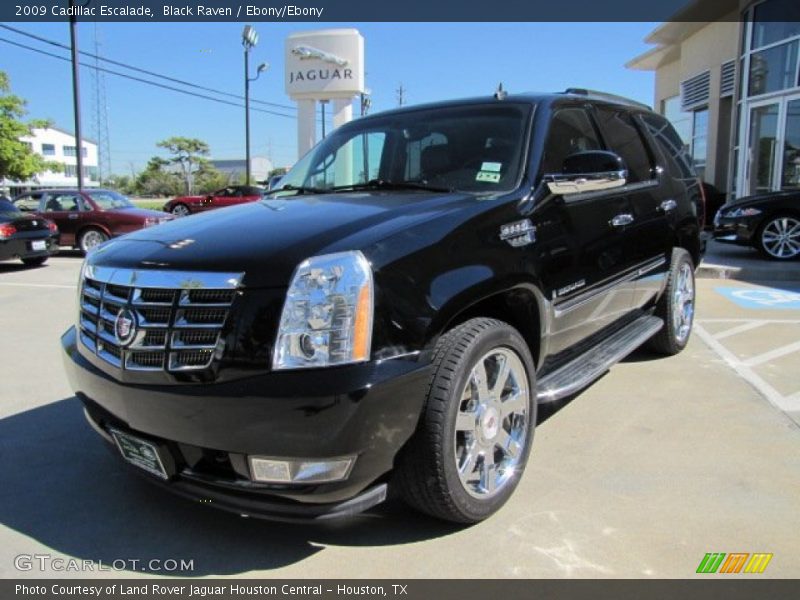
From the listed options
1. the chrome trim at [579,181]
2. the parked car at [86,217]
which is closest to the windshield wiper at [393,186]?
the chrome trim at [579,181]

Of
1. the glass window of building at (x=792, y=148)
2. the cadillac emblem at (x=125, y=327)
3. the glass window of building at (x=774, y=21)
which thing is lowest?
the cadillac emblem at (x=125, y=327)

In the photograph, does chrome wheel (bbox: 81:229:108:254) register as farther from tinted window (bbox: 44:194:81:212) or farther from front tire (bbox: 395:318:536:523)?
front tire (bbox: 395:318:536:523)

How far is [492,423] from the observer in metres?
2.93

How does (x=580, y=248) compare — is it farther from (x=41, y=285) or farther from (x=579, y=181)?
(x=41, y=285)

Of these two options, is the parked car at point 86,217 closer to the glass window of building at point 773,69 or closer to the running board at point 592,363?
the running board at point 592,363

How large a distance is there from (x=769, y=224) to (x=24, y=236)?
42.1 feet

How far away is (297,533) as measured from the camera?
2.89 m

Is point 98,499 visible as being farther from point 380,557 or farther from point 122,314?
point 380,557

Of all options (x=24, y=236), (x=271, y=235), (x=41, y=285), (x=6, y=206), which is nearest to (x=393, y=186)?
→ (x=271, y=235)

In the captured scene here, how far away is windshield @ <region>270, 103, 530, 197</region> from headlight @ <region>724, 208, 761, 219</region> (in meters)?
8.32

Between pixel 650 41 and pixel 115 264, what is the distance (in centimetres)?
2516

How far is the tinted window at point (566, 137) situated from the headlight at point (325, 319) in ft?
5.17

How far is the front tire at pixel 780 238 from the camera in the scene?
33.7ft

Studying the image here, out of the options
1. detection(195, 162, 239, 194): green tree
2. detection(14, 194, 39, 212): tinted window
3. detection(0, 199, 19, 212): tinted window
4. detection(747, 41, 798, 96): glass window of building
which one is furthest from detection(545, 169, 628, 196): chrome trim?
detection(195, 162, 239, 194): green tree
